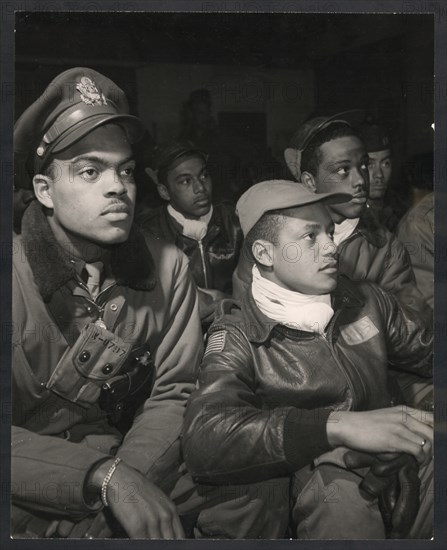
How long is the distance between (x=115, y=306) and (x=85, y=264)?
0.58ft

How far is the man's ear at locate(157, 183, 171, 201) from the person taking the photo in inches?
119

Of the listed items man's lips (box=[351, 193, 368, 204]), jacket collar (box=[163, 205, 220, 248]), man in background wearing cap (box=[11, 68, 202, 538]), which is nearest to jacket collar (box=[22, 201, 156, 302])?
man in background wearing cap (box=[11, 68, 202, 538])

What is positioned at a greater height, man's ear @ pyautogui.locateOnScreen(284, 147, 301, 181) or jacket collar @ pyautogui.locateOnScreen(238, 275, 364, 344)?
man's ear @ pyautogui.locateOnScreen(284, 147, 301, 181)

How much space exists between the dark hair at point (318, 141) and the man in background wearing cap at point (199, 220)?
0.30 metres

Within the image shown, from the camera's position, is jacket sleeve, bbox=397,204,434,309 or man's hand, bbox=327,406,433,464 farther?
jacket sleeve, bbox=397,204,434,309

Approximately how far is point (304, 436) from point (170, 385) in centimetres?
49

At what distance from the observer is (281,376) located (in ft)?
9.77

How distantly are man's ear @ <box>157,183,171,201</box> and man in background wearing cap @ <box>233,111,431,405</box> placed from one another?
1.06 feet

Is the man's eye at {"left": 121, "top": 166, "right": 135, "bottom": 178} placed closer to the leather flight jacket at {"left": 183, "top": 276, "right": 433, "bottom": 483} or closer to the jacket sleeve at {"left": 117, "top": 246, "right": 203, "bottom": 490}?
the jacket sleeve at {"left": 117, "top": 246, "right": 203, "bottom": 490}

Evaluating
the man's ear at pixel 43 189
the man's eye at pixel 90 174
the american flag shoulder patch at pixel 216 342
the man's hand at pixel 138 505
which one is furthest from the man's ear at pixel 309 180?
the man's hand at pixel 138 505

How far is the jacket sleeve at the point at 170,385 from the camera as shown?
9.80 ft

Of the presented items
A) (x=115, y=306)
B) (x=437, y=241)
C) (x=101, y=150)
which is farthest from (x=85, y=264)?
(x=437, y=241)

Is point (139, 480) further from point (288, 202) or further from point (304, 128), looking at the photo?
point (304, 128)

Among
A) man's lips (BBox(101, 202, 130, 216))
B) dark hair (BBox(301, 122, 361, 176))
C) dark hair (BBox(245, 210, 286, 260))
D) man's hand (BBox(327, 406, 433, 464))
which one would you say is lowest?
man's hand (BBox(327, 406, 433, 464))
